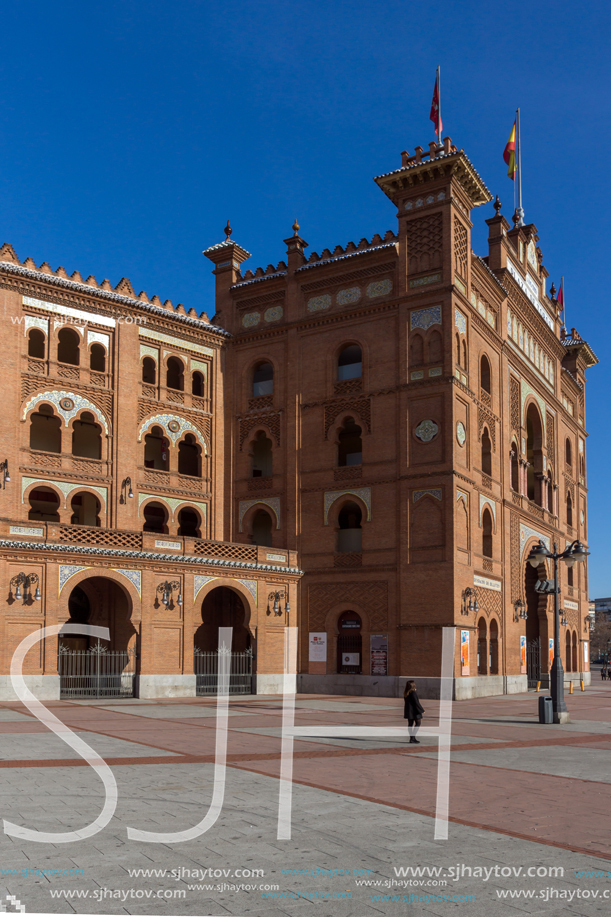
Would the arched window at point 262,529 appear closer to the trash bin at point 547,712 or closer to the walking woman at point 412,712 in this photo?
the trash bin at point 547,712

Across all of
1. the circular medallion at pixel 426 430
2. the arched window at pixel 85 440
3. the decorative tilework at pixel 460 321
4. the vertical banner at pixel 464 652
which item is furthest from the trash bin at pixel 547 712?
the arched window at pixel 85 440

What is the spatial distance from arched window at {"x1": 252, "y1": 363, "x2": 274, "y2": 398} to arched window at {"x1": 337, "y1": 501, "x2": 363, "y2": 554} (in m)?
6.02

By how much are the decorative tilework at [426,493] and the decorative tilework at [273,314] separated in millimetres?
10176

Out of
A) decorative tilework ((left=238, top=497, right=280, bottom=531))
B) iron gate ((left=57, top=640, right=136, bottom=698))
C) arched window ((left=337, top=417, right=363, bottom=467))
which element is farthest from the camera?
decorative tilework ((left=238, top=497, right=280, bottom=531))

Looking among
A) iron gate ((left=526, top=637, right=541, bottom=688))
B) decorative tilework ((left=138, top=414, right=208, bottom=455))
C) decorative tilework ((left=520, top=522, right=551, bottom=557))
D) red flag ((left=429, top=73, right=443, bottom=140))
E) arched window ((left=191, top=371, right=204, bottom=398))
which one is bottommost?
iron gate ((left=526, top=637, right=541, bottom=688))

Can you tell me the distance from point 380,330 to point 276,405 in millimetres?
5453

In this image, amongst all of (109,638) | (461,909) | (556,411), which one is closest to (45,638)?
(109,638)

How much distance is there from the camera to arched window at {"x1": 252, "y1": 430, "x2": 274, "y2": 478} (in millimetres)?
37156

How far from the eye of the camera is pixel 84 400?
32.3m

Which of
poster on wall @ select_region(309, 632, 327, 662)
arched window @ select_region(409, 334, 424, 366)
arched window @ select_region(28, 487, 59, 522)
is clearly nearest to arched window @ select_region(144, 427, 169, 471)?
arched window @ select_region(28, 487, 59, 522)

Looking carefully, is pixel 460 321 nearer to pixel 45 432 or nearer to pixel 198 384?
pixel 198 384

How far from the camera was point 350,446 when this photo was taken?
36125 mm

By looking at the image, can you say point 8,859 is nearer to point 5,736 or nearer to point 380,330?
point 5,736

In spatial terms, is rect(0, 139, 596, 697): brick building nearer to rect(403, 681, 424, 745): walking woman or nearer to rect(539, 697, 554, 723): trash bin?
rect(539, 697, 554, 723): trash bin
